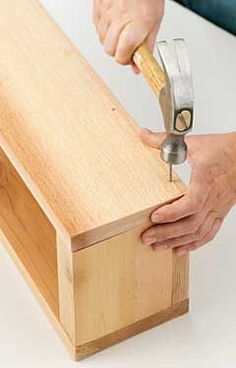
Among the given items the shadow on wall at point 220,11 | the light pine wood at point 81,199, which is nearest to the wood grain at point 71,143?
the light pine wood at point 81,199

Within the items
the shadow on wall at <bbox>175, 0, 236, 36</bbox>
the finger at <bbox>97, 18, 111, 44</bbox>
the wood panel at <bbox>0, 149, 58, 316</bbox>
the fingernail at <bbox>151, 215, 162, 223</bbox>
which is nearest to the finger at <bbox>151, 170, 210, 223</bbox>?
the fingernail at <bbox>151, 215, 162, 223</bbox>

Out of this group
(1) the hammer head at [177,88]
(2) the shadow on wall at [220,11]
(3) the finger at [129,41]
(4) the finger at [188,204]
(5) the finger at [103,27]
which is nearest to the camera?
(1) the hammer head at [177,88]

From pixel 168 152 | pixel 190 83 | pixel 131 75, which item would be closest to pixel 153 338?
pixel 168 152

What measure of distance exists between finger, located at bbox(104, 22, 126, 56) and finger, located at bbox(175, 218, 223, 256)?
28cm

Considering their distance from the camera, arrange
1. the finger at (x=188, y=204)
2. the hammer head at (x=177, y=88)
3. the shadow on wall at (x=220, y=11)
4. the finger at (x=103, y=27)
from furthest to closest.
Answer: the shadow on wall at (x=220, y=11)
the finger at (x=103, y=27)
the finger at (x=188, y=204)
the hammer head at (x=177, y=88)

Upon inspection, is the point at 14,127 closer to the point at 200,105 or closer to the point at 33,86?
the point at 33,86

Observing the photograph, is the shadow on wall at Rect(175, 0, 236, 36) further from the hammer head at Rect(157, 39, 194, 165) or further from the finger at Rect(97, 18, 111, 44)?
the hammer head at Rect(157, 39, 194, 165)

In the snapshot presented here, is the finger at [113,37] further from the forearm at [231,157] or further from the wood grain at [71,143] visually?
the forearm at [231,157]

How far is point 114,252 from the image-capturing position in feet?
3.60

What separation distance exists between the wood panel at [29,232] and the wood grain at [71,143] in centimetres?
17

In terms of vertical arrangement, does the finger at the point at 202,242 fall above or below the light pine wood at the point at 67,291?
below

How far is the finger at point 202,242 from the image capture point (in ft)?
3.82

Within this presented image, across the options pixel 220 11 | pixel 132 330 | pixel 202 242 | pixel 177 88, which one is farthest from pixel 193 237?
pixel 220 11

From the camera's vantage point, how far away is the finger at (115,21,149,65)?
1.26 meters
